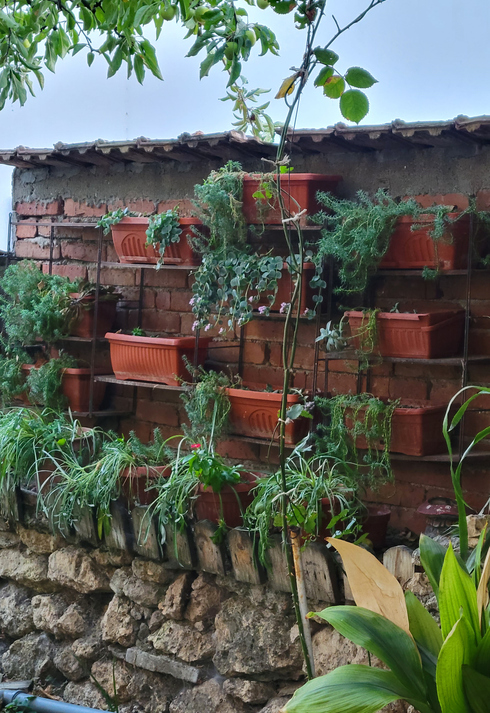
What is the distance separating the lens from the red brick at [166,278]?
3518 millimetres

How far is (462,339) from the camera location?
9.14 ft

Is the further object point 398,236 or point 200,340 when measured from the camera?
point 200,340

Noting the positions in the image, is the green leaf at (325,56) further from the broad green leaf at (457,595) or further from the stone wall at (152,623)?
the stone wall at (152,623)

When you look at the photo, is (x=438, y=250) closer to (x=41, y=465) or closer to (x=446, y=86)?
(x=446, y=86)

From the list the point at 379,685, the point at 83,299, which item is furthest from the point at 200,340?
the point at 379,685

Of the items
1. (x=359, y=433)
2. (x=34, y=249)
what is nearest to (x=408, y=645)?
(x=359, y=433)

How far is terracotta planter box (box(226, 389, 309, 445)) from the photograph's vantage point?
9.48 ft

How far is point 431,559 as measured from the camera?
1801mm

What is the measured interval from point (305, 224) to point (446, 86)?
90 centimetres

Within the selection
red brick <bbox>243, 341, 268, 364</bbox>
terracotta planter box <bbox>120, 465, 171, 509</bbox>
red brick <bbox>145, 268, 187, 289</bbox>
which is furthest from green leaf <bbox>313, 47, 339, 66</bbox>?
red brick <bbox>145, 268, 187, 289</bbox>

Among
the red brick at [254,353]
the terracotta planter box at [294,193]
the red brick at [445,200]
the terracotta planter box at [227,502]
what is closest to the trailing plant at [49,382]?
the red brick at [254,353]

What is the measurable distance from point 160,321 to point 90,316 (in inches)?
13.6

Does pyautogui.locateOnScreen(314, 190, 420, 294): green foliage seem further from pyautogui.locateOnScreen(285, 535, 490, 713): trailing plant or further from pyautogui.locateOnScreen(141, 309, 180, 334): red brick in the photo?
pyautogui.locateOnScreen(285, 535, 490, 713): trailing plant

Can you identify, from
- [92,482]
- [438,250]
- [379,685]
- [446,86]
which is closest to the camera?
[379,685]
